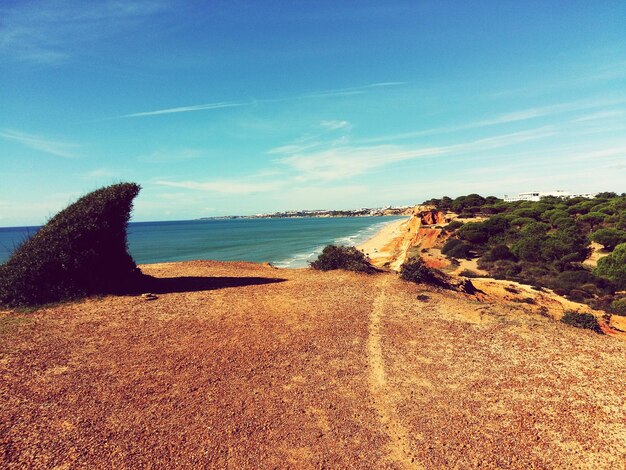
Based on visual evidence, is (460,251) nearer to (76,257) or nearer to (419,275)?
(419,275)

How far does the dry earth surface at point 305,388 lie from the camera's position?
5.95 metres

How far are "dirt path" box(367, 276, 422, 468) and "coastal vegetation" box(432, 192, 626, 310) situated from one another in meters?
16.1

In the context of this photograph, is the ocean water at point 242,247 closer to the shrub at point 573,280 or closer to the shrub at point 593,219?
the shrub at point 573,280

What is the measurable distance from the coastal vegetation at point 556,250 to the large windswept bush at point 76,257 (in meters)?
25.1

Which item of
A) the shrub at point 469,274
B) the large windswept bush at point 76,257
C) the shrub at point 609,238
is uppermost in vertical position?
the large windswept bush at point 76,257

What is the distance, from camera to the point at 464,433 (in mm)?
6449

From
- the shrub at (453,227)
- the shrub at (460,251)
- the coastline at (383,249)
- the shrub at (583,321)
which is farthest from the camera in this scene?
the shrub at (453,227)

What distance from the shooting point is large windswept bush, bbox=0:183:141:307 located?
42.3 ft

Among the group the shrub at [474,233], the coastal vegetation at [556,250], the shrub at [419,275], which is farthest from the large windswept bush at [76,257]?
the shrub at [474,233]

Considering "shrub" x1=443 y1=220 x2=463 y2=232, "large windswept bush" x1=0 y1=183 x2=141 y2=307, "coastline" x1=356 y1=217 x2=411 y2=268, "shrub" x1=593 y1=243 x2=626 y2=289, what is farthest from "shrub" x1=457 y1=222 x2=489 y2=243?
"large windswept bush" x1=0 y1=183 x2=141 y2=307

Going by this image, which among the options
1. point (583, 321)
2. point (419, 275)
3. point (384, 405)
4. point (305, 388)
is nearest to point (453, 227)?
point (419, 275)

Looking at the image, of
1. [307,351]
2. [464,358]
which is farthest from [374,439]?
[464,358]

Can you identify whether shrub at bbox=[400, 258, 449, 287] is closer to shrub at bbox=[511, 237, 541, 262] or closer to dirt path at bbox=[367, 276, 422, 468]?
dirt path at bbox=[367, 276, 422, 468]

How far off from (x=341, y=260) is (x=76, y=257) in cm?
1310
